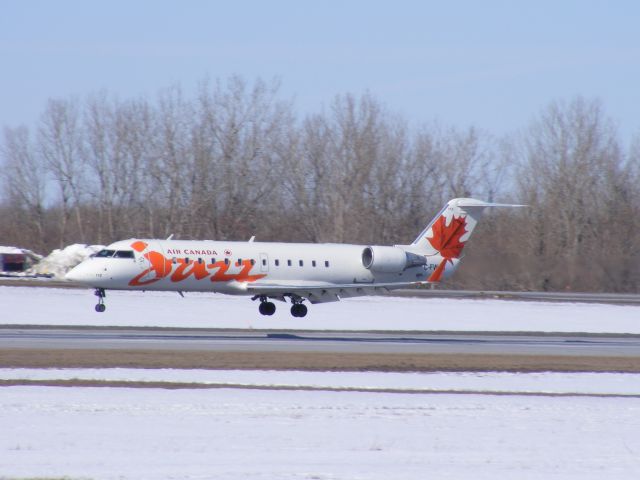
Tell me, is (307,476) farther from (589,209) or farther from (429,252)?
(589,209)

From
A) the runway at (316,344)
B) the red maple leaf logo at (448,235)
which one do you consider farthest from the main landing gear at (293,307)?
the red maple leaf logo at (448,235)

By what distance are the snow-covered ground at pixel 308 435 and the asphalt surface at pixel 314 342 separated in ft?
26.8

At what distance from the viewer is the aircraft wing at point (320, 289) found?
115 ft

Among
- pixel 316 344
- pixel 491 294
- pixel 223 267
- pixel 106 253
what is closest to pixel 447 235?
pixel 223 267

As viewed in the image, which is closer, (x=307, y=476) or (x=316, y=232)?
(x=307, y=476)

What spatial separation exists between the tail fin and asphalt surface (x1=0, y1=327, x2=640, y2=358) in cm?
603

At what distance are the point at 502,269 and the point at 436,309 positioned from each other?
9.62 m

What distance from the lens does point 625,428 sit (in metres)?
15.3

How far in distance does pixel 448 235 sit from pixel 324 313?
559 centimetres

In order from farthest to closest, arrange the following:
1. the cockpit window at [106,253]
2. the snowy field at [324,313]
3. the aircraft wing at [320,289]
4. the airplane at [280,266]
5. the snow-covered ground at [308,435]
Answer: the snowy field at [324,313], the aircraft wing at [320,289], the cockpit window at [106,253], the airplane at [280,266], the snow-covered ground at [308,435]

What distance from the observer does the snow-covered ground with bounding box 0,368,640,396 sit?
19.4 m

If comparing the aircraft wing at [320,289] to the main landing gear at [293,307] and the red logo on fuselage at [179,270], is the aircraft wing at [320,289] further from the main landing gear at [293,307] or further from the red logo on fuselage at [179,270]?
the red logo on fuselage at [179,270]

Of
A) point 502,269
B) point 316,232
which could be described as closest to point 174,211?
point 316,232

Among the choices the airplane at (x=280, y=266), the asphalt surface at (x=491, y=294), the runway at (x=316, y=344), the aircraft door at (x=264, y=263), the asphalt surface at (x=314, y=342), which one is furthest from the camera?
the asphalt surface at (x=491, y=294)
